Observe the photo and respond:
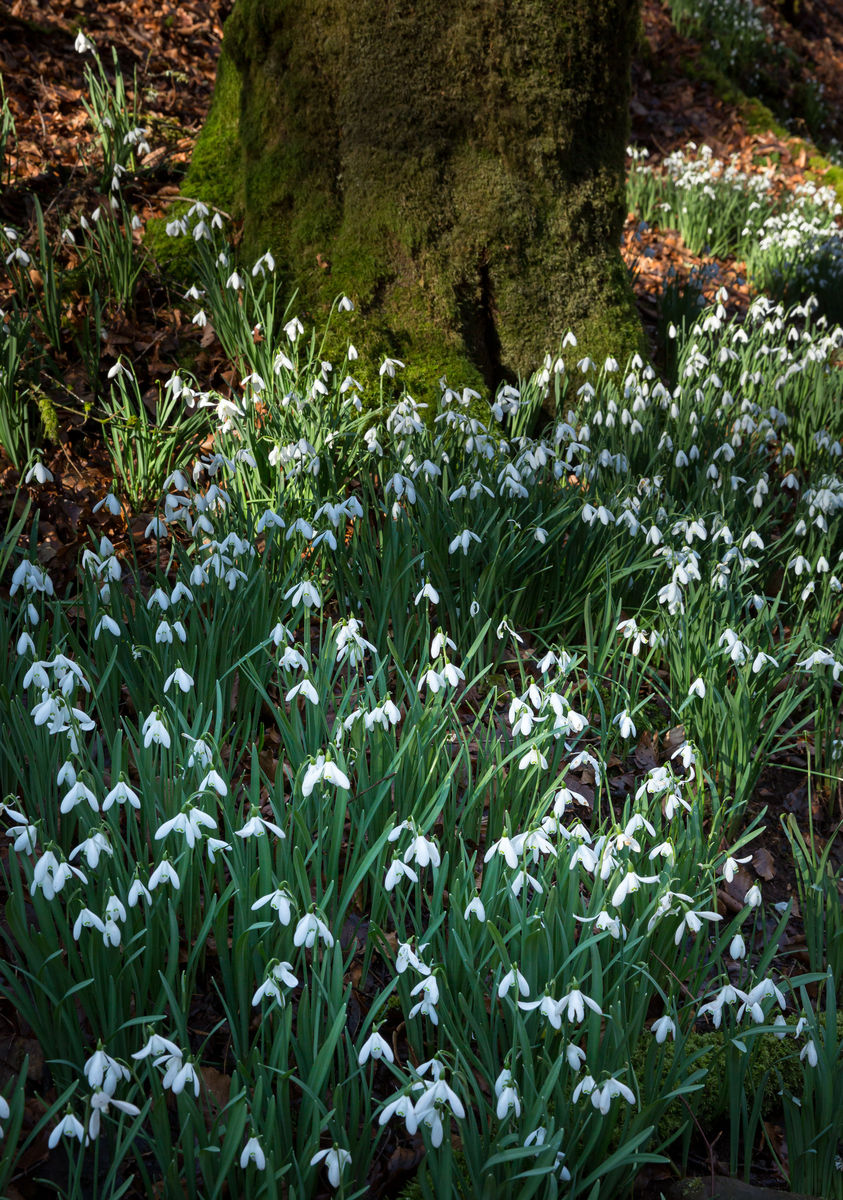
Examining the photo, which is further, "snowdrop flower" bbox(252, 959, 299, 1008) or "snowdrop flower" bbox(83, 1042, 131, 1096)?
"snowdrop flower" bbox(252, 959, 299, 1008)

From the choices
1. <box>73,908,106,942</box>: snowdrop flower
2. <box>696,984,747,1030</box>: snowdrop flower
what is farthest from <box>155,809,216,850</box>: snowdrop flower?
<box>696,984,747,1030</box>: snowdrop flower

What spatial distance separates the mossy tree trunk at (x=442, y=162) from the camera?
4012 millimetres

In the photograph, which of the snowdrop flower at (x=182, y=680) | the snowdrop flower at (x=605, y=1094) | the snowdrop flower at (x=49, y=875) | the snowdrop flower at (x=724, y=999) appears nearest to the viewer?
the snowdrop flower at (x=605, y=1094)

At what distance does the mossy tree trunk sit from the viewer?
4012 mm

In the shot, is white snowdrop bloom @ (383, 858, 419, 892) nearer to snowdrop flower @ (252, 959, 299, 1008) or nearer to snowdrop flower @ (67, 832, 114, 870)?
snowdrop flower @ (252, 959, 299, 1008)

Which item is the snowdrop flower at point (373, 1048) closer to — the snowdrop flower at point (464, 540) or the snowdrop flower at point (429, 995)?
the snowdrop flower at point (429, 995)

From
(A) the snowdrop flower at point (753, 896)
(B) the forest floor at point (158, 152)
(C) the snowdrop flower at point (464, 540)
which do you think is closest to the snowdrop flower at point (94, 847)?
(B) the forest floor at point (158, 152)

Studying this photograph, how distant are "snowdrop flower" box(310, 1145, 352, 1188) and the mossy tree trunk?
324 cm

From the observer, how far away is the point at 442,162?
4.09 meters

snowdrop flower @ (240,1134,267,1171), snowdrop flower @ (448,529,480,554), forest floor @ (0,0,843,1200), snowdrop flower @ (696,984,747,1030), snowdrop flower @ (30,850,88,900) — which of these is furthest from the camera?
forest floor @ (0,0,843,1200)

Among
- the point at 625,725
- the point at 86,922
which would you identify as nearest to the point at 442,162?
the point at 625,725

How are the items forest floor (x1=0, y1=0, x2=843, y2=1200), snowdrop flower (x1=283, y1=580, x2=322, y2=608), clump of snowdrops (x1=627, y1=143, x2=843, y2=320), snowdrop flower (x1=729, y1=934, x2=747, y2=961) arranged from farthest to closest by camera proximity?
clump of snowdrops (x1=627, y1=143, x2=843, y2=320) < forest floor (x1=0, y1=0, x2=843, y2=1200) < snowdrop flower (x1=283, y1=580, x2=322, y2=608) < snowdrop flower (x1=729, y1=934, x2=747, y2=961)

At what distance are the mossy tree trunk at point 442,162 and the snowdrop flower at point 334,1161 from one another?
3.24 metres

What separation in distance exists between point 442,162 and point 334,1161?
150 inches
